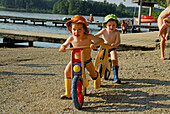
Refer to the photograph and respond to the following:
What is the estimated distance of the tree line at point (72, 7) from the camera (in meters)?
124

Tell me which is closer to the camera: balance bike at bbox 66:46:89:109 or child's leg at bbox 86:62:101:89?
balance bike at bbox 66:46:89:109

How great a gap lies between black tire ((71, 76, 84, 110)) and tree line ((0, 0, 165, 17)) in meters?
118

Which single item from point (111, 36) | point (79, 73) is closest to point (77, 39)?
point (79, 73)

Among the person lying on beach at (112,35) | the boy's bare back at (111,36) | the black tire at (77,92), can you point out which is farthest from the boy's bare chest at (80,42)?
the boy's bare back at (111,36)

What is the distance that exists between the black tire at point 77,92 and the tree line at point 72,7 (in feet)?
386

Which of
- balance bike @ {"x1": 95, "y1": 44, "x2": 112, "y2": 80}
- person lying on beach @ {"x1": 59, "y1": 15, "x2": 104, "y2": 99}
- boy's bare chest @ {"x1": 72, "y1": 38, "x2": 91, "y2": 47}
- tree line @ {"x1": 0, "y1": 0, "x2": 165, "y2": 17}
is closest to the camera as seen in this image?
person lying on beach @ {"x1": 59, "y1": 15, "x2": 104, "y2": 99}

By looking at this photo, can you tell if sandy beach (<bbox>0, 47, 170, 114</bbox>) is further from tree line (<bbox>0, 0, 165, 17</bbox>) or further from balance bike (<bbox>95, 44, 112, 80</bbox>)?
tree line (<bbox>0, 0, 165, 17</bbox>)

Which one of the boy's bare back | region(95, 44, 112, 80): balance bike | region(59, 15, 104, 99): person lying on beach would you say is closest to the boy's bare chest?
region(59, 15, 104, 99): person lying on beach

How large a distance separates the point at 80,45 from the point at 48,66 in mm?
3670

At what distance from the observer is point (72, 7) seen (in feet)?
446

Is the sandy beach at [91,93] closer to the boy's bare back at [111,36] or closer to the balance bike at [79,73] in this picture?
the balance bike at [79,73]

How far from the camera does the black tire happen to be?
3694 millimetres

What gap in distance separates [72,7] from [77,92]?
135 m

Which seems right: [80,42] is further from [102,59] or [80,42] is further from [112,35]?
[112,35]
